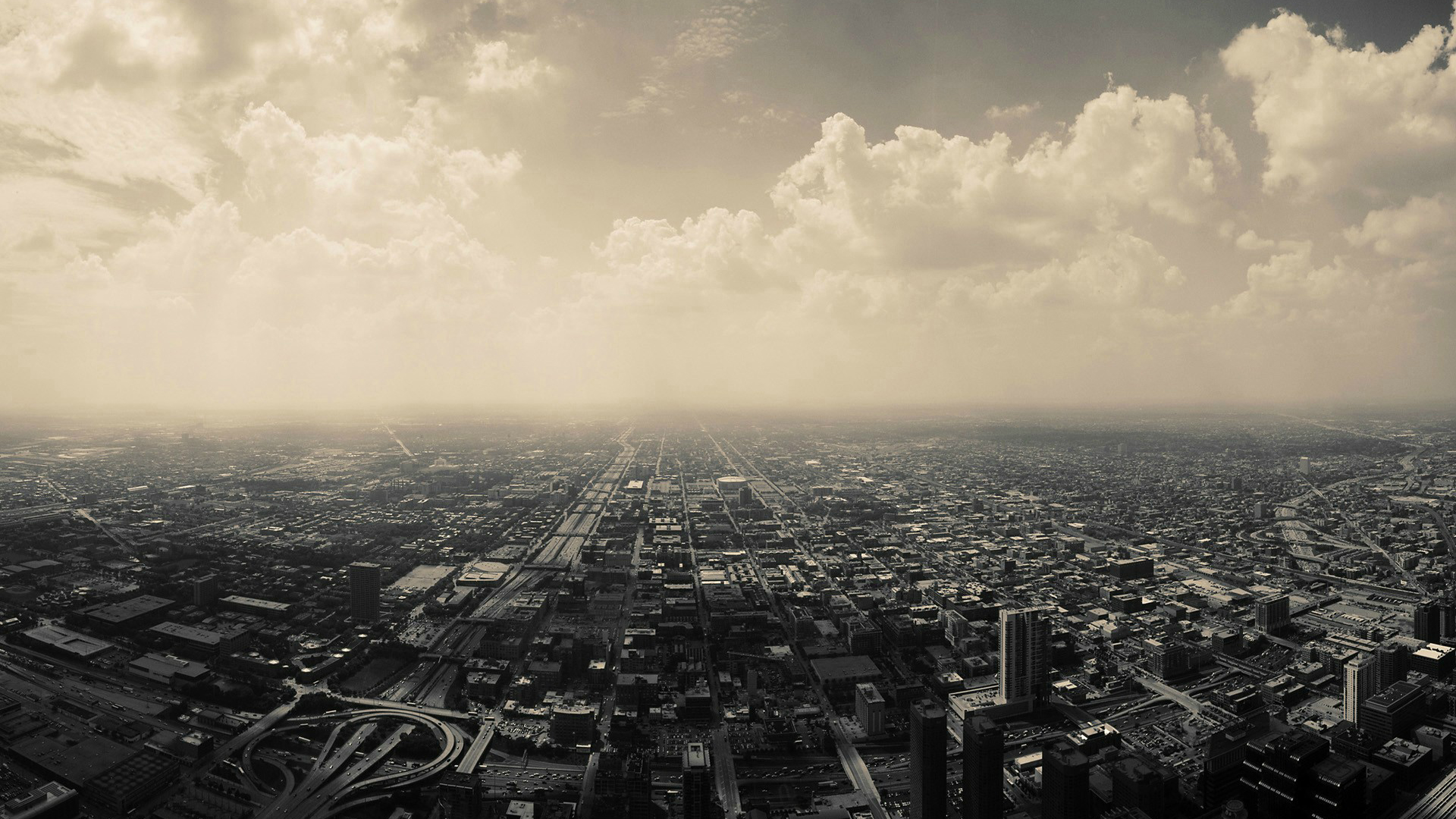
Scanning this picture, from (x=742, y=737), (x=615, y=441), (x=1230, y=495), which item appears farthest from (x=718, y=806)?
(x=615, y=441)

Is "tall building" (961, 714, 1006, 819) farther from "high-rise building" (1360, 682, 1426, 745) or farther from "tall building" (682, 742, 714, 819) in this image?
"high-rise building" (1360, 682, 1426, 745)

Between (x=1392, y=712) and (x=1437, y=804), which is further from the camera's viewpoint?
(x=1392, y=712)

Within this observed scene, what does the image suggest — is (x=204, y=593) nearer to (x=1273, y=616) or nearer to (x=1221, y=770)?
(x=1221, y=770)

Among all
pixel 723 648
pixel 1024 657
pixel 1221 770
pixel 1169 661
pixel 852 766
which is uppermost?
pixel 1024 657

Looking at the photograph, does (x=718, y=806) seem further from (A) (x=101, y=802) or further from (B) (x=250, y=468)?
(B) (x=250, y=468)

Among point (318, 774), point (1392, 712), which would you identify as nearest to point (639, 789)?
point (318, 774)

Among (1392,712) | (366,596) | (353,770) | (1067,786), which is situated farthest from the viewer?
(366,596)
